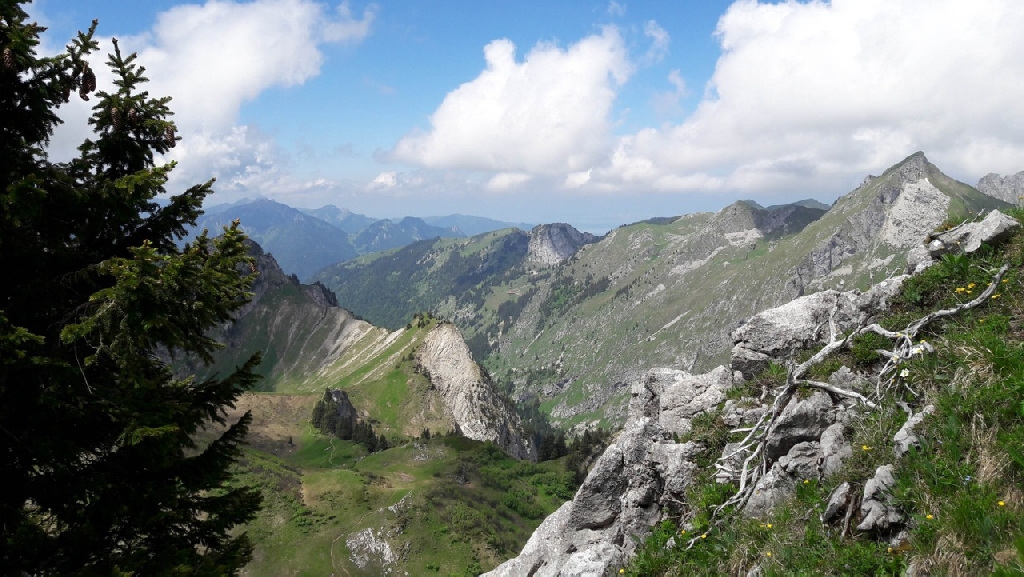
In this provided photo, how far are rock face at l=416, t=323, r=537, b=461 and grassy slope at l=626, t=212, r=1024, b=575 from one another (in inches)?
6589

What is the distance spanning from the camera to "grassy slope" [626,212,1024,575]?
18.7 ft

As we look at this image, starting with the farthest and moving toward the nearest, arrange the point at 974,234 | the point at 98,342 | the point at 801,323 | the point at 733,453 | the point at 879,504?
the point at 801,323, the point at 974,234, the point at 733,453, the point at 98,342, the point at 879,504

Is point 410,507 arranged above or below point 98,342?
below

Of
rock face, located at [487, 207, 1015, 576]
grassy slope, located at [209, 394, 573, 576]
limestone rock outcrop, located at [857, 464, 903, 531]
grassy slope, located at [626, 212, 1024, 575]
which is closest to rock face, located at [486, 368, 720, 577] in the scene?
rock face, located at [487, 207, 1015, 576]

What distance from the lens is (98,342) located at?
842cm

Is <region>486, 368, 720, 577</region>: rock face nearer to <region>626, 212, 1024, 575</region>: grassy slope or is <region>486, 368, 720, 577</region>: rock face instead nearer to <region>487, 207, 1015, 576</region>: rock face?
<region>487, 207, 1015, 576</region>: rock face

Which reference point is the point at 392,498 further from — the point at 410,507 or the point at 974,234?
the point at 974,234

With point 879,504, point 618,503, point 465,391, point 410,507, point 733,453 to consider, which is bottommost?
point 410,507

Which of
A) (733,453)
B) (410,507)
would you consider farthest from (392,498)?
(733,453)

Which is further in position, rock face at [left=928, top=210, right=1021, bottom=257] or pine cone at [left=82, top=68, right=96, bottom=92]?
rock face at [left=928, top=210, right=1021, bottom=257]

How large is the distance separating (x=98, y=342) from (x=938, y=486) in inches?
529

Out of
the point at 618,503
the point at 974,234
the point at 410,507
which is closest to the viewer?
the point at 974,234

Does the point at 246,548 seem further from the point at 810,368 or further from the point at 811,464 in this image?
the point at 810,368

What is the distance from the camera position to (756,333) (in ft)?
51.2
